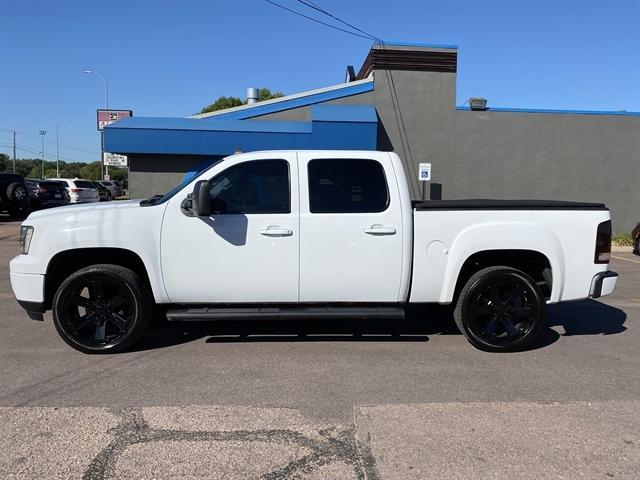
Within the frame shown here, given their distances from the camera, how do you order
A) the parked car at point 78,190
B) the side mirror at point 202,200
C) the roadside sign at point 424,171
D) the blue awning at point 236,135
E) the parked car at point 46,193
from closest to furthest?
the side mirror at point 202,200 < the blue awning at point 236,135 < the roadside sign at point 424,171 < the parked car at point 46,193 < the parked car at point 78,190

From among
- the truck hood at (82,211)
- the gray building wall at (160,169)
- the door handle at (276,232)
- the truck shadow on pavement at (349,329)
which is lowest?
the truck shadow on pavement at (349,329)

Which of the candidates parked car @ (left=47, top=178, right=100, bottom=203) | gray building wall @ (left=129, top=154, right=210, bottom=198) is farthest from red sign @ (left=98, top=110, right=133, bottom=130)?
gray building wall @ (left=129, top=154, right=210, bottom=198)

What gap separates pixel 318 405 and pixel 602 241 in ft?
10.9

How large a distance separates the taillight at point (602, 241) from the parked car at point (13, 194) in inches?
812

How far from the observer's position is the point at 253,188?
5.21 m

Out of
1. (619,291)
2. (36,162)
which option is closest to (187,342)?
(619,291)

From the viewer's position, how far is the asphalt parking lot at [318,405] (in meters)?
3.25

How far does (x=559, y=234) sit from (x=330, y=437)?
319cm

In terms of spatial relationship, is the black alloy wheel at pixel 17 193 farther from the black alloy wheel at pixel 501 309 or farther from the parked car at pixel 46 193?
the black alloy wheel at pixel 501 309

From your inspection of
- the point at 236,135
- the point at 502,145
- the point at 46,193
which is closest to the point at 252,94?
the point at 236,135

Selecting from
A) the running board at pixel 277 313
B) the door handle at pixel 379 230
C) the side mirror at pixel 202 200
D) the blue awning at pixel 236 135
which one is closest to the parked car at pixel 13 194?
the blue awning at pixel 236 135

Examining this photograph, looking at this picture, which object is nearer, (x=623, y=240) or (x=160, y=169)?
(x=160, y=169)

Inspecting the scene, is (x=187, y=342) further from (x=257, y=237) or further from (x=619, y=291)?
(x=619, y=291)

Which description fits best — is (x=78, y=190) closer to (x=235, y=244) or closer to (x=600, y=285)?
(x=235, y=244)
